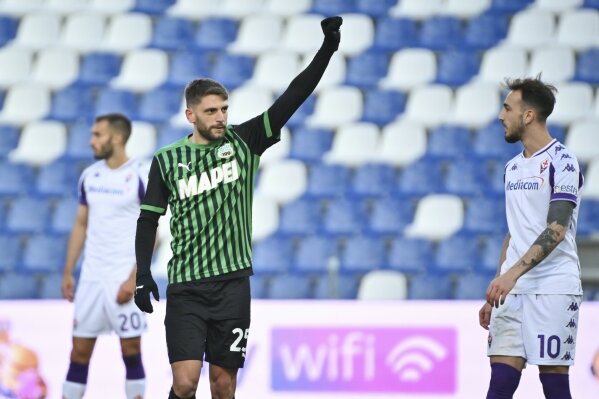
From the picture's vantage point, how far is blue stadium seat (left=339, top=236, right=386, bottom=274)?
8961 millimetres

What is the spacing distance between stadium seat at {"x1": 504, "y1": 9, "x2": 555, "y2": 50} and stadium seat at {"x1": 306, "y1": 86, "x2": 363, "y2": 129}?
1.70m

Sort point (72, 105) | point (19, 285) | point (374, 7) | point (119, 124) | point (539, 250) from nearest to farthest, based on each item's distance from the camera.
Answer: point (539, 250), point (119, 124), point (19, 285), point (72, 105), point (374, 7)

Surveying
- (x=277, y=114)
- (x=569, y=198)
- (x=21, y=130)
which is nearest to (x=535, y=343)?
(x=569, y=198)

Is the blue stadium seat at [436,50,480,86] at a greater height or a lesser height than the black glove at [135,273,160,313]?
greater

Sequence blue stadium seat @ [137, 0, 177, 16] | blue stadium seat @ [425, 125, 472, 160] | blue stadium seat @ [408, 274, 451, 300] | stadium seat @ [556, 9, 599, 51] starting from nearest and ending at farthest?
blue stadium seat @ [408, 274, 451, 300] < blue stadium seat @ [425, 125, 472, 160] < stadium seat @ [556, 9, 599, 51] < blue stadium seat @ [137, 0, 177, 16]

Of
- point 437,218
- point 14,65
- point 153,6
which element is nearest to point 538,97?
point 437,218

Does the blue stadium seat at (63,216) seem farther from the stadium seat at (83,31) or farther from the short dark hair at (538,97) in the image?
the short dark hair at (538,97)

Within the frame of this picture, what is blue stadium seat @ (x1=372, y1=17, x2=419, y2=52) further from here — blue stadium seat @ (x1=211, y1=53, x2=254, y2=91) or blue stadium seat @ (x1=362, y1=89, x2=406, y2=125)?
blue stadium seat @ (x1=211, y1=53, x2=254, y2=91)

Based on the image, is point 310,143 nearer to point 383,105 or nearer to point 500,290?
point 383,105

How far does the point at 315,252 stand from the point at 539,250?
456 centimetres

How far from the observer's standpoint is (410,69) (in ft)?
34.4

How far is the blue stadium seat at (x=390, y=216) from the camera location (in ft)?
30.1

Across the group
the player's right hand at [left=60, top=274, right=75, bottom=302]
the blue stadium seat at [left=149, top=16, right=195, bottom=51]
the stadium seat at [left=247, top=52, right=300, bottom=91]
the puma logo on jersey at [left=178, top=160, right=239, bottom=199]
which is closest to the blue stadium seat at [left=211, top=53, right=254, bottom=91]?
the stadium seat at [left=247, top=52, right=300, bottom=91]

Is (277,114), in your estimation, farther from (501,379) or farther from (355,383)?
(355,383)
